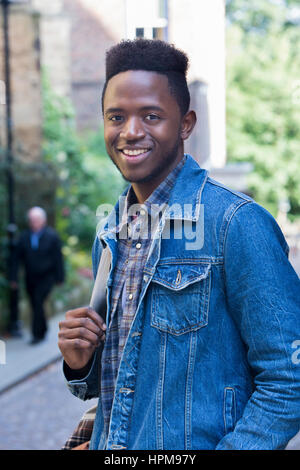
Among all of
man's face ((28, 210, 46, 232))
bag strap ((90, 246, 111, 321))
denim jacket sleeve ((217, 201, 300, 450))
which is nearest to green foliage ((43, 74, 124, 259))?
man's face ((28, 210, 46, 232))

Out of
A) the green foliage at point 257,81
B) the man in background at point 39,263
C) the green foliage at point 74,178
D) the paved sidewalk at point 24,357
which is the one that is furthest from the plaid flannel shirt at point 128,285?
the green foliage at point 74,178

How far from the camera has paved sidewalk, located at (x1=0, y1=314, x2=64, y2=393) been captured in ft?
24.5

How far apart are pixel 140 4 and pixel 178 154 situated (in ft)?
3.46

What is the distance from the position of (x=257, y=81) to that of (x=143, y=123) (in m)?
16.8

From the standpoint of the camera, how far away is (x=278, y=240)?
1493mm

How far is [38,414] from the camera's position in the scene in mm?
6156

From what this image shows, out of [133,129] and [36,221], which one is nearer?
[133,129]

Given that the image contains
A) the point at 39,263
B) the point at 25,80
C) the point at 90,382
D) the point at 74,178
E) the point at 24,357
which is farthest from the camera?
the point at 74,178

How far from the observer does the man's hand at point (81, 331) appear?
64.6 inches

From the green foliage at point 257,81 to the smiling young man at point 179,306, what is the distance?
5993mm

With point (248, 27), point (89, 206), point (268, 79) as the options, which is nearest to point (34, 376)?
point (89, 206)

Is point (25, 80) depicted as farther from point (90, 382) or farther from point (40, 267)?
point (90, 382)

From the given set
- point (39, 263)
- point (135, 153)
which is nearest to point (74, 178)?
point (39, 263)

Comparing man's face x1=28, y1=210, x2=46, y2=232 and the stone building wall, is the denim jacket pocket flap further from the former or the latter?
the stone building wall
